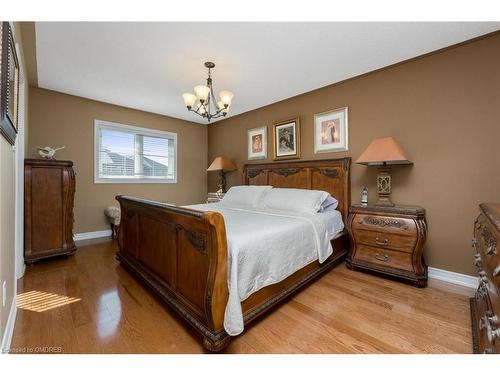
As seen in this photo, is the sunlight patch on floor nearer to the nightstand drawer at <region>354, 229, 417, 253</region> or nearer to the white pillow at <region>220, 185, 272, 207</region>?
the white pillow at <region>220, 185, 272, 207</region>

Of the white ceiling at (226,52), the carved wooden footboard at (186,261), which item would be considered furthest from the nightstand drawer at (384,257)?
the white ceiling at (226,52)

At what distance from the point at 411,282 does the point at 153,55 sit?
3553 mm

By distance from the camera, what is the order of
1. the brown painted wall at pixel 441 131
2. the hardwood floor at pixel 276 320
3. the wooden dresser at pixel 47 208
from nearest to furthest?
the hardwood floor at pixel 276 320, the brown painted wall at pixel 441 131, the wooden dresser at pixel 47 208

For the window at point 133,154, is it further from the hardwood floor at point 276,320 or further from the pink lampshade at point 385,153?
the pink lampshade at point 385,153

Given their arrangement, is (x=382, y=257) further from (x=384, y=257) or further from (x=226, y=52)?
(x=226, y=52)

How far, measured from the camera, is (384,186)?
2629 mm

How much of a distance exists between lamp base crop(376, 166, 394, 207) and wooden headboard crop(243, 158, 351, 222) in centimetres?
43

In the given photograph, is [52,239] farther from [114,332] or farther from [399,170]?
[399,170]

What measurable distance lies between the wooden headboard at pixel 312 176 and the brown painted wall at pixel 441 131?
0.47 ft

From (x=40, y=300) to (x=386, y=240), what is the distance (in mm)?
3278

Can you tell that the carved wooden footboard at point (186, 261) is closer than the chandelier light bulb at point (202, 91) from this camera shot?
Yes

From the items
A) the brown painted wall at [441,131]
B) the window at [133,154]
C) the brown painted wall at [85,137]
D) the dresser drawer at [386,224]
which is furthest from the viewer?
the window at [133,154]

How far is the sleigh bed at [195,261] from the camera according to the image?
1353mm
